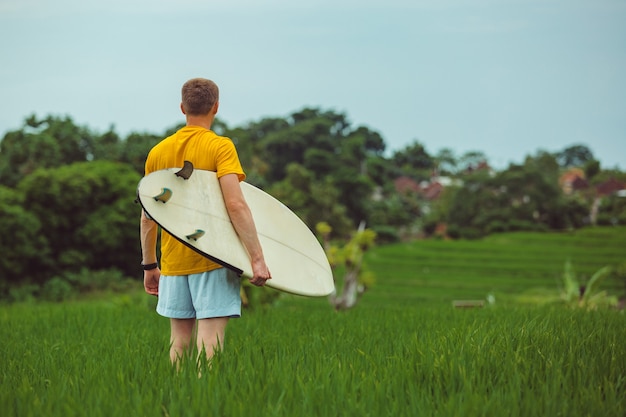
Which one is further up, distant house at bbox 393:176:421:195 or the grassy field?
distant house at bbox 393:176:421:195

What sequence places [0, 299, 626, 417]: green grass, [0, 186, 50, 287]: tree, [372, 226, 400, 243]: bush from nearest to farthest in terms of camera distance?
[0, 299, 626, 417]: green grass
[0, 186, 50, 287]: tree
[372, 226, 400, 243]: bush

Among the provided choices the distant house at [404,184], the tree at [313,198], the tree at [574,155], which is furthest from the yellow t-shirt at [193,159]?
the tree at [574,155]

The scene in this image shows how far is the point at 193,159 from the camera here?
3.24m

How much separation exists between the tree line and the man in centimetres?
1263

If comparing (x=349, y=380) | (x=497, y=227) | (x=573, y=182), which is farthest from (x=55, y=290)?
(x=573, y=182)

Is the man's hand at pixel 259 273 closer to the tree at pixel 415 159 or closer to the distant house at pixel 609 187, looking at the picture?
the distant house at pixel 609 187

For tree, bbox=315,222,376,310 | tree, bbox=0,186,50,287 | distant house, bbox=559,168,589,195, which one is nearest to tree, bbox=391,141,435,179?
distant house, bbox=559,168,589,195

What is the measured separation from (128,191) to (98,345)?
2232 cm

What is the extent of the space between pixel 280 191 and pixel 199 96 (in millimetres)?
38317

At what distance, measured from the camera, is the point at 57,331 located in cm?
514

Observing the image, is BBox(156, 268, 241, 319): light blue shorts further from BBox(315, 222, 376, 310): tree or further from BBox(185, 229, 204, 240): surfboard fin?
BBox(315, 222, 376, 310): tree

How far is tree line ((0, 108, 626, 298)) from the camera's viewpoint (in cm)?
2406

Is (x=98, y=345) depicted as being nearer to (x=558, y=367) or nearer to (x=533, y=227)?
(x=558, y=367)

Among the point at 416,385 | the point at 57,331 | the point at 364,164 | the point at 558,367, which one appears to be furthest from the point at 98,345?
the point at 364,164
